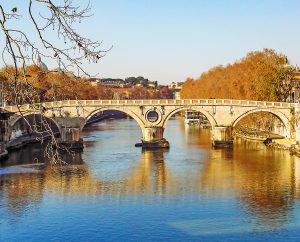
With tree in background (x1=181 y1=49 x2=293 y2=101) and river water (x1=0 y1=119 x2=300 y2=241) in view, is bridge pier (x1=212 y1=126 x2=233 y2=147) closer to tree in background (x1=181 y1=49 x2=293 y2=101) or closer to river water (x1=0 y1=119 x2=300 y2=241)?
river water (x1=0 y1=119 x2=300 y2=241)

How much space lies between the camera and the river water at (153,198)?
2319 cm

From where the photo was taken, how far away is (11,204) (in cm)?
2791

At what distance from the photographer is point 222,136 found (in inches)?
2201

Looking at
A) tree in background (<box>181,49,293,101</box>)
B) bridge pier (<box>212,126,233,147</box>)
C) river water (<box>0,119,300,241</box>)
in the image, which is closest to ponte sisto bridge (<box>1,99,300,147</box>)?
bridge pier (<box>212,126,233,147</box>)

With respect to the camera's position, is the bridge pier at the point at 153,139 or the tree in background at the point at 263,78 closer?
the bridge pier at the point at 153,139

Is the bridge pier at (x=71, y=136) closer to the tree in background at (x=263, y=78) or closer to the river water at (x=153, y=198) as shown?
the river water at (x=153, y=198)

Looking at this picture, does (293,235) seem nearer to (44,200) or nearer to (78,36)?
(44,200)

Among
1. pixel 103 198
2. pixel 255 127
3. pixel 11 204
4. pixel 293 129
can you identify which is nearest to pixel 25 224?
pixel 11 204

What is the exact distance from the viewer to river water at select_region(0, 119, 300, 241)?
76.1 ft

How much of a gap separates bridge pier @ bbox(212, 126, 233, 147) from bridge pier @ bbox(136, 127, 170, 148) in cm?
535

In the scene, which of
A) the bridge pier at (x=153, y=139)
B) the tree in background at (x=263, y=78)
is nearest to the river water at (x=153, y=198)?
the bridge pier at (x=153, y=139)

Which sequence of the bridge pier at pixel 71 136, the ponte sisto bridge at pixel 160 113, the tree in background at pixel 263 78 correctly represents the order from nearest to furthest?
the bridge pier at pixel 71 136, the ponte sisto bridge at pixel 160 113, the tree in background at pixel 263 78

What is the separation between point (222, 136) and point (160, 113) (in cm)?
726

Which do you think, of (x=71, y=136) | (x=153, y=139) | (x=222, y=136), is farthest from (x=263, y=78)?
(x=71, y=136)
